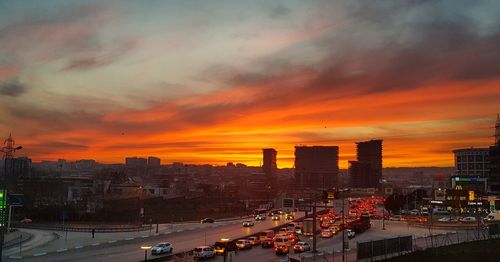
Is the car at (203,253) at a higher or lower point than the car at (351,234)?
higher

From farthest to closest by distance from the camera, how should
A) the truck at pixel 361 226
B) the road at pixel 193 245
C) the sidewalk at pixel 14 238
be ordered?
1. the truck at pixel 361 226
2. the sidewalk at pixel 14 238
3. the road at pixel 193 245

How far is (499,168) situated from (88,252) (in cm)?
16652

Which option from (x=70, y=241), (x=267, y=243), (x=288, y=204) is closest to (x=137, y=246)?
(x=70, y=241)

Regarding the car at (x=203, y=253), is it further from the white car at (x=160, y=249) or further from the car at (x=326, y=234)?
the car at (x=326, y=234)

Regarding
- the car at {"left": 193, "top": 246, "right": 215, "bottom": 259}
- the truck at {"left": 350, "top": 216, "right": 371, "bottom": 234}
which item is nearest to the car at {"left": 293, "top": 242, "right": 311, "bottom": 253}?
the car at {"left": 193, "top": 246, "right": 215, "bottom": 259}

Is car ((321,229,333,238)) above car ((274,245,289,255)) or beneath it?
beneath

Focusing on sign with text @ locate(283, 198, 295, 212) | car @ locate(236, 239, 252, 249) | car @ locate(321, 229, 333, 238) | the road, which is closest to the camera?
the road

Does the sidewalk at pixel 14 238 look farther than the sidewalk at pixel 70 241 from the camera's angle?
Yes

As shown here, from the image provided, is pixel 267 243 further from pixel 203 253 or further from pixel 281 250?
pixel 203 253

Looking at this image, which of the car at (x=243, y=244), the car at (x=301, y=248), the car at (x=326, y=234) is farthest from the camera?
the car at (x=326, y=234)

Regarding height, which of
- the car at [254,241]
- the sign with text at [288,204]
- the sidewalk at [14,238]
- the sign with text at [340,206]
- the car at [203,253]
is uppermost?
the sign with text at [340,206]

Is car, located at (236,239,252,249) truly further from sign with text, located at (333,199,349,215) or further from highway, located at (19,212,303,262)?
sign with text, located at (333,199,349,215)

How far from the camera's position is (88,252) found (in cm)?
5841

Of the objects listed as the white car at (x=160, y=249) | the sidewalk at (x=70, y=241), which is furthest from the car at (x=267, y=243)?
the sidewalk at (x=70, y=241)
